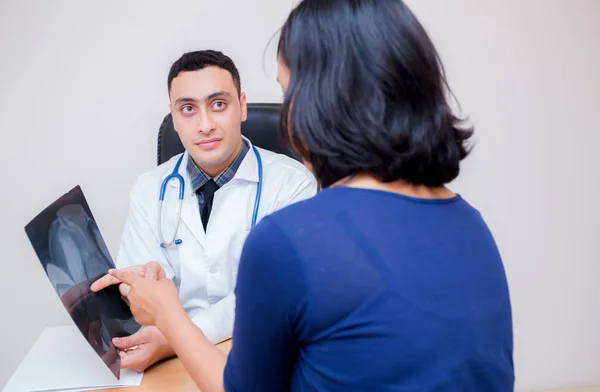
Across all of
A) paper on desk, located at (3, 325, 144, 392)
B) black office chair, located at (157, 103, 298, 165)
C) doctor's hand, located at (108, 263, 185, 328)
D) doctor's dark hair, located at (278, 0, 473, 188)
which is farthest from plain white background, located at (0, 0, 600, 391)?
doctor's dark hair, located at (278, 0, 473, 188)

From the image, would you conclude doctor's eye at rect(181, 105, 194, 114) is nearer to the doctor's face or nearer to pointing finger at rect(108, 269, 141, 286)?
the doctor's face

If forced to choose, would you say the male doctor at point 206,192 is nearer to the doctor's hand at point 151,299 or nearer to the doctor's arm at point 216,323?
the doctor's arm at point 216,323

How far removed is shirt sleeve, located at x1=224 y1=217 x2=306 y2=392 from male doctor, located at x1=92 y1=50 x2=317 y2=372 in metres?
0.67

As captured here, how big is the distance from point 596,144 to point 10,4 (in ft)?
6.47

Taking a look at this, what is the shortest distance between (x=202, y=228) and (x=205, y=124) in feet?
0.86

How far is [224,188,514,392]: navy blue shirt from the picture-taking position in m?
0.64

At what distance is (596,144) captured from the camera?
204 cm

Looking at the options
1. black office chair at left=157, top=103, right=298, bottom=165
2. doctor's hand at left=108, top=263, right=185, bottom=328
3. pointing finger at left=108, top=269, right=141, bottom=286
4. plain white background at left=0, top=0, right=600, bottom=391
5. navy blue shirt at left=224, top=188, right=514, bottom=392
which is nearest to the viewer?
navy blue shirt at left=224, top=188, right=514, bottom=392

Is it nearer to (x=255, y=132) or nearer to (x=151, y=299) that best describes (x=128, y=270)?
(x=151, y=299)

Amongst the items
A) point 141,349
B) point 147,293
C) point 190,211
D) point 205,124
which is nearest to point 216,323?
point 141,349

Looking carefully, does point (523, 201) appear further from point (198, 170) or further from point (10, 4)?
point (10, 4)

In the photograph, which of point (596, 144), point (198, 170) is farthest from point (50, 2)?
point (596, 144)

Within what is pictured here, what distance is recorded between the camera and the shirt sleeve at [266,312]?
0.64m

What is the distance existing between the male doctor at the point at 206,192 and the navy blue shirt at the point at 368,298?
0.74 metres
